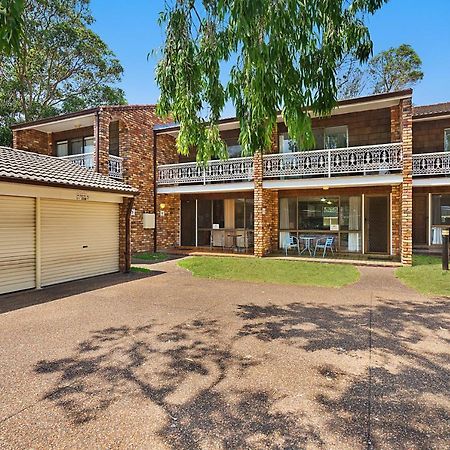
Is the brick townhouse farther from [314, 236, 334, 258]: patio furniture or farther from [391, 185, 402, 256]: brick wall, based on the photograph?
[314, 236, 334, 258]: patio furniture

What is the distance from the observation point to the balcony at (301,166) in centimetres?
1194

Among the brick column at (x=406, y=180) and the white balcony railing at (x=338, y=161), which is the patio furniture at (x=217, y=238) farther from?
the brick column at (x=406, y=180)

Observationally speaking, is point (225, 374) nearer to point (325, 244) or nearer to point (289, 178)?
point (325, 244)

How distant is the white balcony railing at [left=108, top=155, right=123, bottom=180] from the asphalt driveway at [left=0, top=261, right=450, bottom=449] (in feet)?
26.8

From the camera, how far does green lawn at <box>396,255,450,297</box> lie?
8.02 m

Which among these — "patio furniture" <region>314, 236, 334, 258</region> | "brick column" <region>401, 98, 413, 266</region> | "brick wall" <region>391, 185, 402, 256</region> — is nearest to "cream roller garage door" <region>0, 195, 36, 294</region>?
"patio furniture" <region>314, 236, 334, 258</region>

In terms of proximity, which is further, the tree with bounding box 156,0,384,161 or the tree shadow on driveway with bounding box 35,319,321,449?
the tree with bounding box 156,0,384,161

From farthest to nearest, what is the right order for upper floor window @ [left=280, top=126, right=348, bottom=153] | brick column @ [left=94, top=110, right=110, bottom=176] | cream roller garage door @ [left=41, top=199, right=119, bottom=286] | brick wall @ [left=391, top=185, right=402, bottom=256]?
1. upper floor window @ [left=280, top=126, right=348, bottom=153]
2. brick column @ [left=94, top=110, right=110, bottom=176]
3. brick wall @ [left=391, top=185, right=402, bottom=256]
4. cream roller garage door @ [left=41, top=199, right=119, bottom=286]

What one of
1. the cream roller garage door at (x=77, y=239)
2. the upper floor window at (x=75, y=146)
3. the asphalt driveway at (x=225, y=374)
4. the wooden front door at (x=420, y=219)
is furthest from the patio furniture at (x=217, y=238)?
the asphalt driveway at (x=225, y=374)

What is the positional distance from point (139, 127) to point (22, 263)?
29.3 feet

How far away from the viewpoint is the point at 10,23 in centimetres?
296

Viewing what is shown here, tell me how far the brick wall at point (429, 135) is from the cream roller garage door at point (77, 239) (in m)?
13.1

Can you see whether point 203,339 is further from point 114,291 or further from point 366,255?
point 366,255

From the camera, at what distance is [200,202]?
56.0 ft
